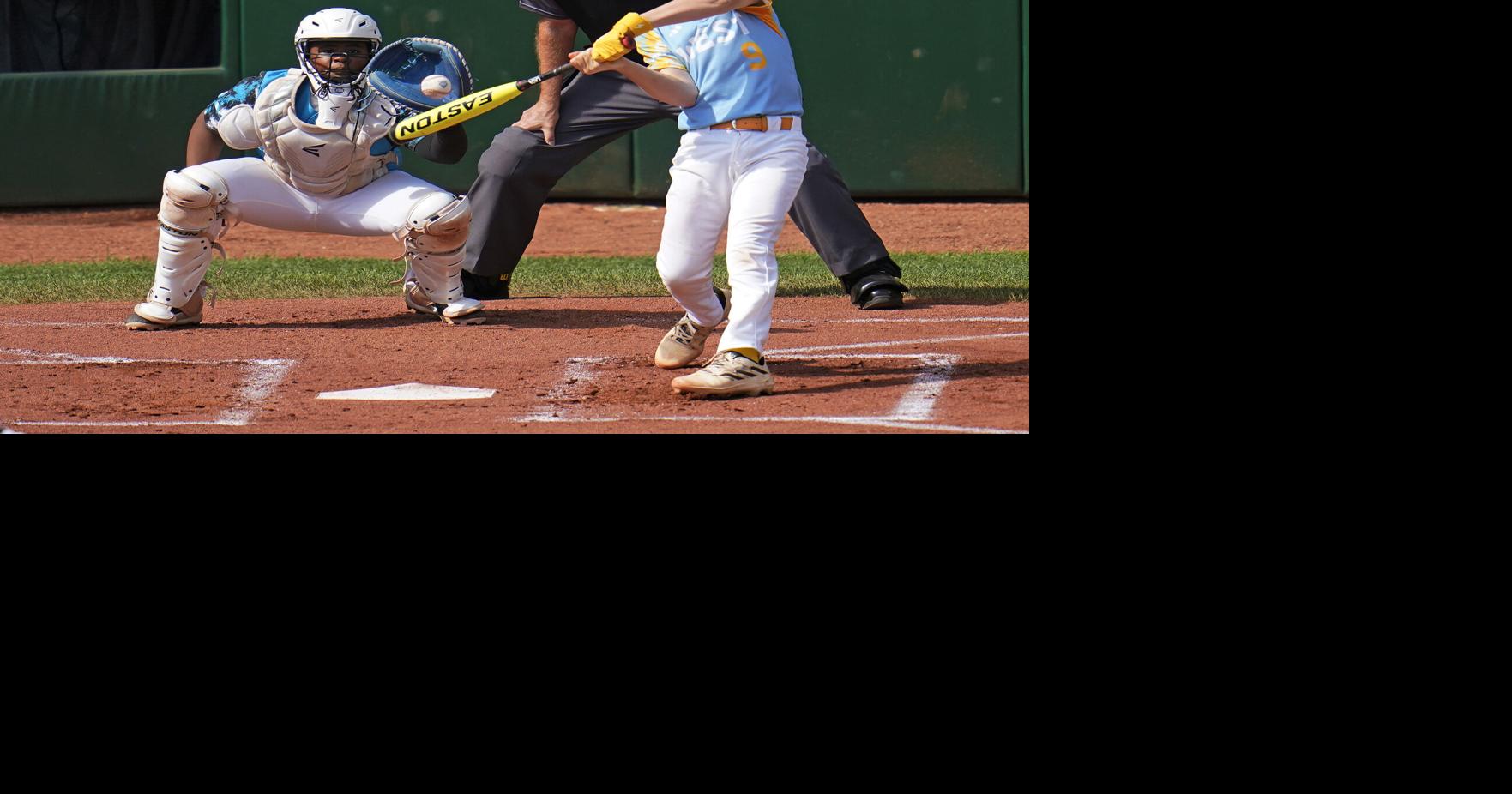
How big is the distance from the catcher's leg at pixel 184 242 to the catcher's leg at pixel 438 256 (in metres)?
0.67

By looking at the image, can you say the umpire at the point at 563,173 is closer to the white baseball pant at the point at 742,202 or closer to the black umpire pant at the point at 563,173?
the black umpire pant at the point at 563,173

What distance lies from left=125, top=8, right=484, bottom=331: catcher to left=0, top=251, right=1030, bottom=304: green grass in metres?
1.21

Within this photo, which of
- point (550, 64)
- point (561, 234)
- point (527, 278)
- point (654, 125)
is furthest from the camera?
point (654, 125)

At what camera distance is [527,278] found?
8125 mm

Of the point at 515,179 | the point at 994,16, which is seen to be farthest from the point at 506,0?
the point at 515,179

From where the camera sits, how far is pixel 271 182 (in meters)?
6.15

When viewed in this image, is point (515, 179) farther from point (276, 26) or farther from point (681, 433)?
point (276, 26)

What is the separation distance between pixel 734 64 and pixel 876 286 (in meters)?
2.31

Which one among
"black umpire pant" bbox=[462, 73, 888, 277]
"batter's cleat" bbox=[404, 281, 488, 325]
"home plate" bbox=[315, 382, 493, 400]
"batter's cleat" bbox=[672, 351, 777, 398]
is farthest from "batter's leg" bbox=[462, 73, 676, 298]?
"batter's cleat" bbox=[672, 351, 777, 398]

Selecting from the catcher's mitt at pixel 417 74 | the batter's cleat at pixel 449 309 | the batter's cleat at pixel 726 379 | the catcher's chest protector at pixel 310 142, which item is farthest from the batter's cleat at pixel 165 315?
the batter's cleat at pixel 726 379

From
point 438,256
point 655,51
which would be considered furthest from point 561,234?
point 655,51

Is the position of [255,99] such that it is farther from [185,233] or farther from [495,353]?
[495,353]

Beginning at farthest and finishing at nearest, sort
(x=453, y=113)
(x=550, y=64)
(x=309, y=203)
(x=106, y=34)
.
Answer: (x=106, y=34)
(x=550, y=64)
(x=309, y=203)
(x=453, y=113)

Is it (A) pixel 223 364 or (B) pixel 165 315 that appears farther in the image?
(B) pixel 165 315
